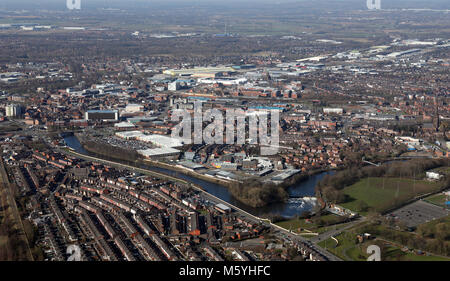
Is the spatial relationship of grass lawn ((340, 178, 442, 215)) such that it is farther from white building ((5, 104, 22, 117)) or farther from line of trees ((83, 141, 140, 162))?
white building ((5, 104, 22, 117))

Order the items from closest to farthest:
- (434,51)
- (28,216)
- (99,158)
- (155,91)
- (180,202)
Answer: (28,216)
(180,202)
(99,158)
(155,91)
(434,51)

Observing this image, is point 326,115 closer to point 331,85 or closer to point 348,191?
point 331,85

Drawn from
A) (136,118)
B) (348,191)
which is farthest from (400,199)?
(136,118)

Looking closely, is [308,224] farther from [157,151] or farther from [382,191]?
[157,151]

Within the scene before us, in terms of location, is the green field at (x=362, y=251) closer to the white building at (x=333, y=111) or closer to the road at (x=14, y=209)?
the road at (x=14, y=209)

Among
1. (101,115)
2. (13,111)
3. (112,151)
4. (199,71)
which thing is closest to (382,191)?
(112,151)

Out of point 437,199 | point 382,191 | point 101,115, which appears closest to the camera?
point 437,199
